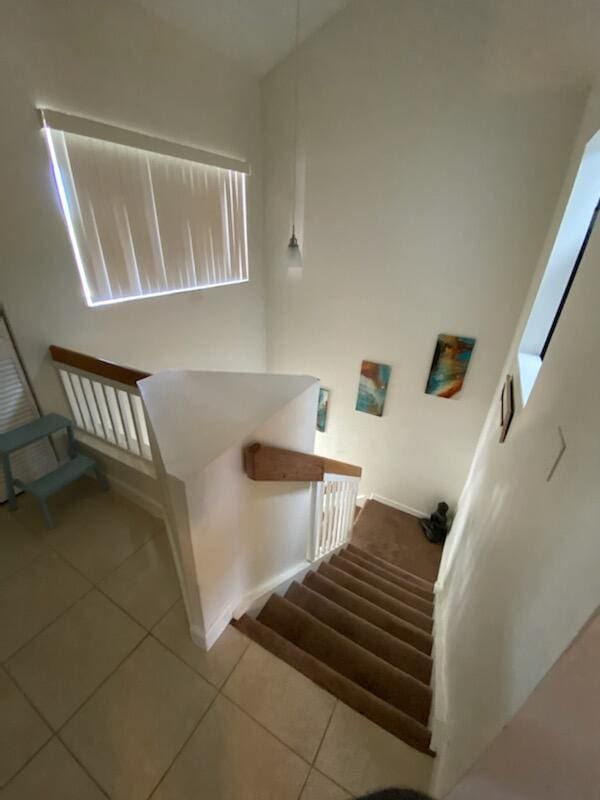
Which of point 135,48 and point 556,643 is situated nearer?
point 556,643

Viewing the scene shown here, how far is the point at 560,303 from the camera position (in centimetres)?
205

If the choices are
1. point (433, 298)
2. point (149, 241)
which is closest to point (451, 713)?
point (433, 298)

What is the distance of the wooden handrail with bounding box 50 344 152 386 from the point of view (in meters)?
1.60

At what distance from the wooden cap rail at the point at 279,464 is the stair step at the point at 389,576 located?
63.5 inches

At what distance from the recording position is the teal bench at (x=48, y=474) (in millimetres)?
1771

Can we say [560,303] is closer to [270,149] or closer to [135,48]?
[270,149]

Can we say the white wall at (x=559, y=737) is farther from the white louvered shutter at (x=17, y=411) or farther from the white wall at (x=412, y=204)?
the white wall at (x=412, y=204)

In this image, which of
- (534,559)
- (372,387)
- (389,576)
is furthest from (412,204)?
(389,576)

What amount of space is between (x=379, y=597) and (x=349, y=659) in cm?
77

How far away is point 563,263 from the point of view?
1996 mm

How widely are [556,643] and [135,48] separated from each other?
3.33m

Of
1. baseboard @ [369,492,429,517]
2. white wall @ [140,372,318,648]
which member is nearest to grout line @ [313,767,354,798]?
white wall @ [140,372,318,648]

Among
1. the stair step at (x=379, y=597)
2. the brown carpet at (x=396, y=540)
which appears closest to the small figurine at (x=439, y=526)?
the brown carpet at (x=396, y=540)

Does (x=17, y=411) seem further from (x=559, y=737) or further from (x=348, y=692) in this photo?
(x=559, y=737)
